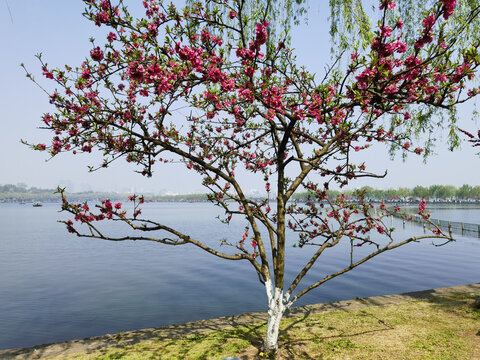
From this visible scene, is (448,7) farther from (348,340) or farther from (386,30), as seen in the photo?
(348,340)

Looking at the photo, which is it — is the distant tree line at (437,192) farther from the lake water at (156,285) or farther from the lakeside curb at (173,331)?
the lakeside curb at (173,331)

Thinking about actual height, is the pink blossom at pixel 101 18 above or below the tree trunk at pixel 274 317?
above

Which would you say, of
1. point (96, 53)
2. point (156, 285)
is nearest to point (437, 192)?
point (156, 285)

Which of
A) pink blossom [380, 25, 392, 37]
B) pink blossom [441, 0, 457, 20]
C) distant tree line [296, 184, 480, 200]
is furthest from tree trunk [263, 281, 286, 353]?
distant tree line [296, 184, 480, 200]

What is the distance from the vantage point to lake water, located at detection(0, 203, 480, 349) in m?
12.4

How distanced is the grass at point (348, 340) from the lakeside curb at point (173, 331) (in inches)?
11.3

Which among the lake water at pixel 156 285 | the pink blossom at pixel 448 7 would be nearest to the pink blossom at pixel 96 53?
the pink blossom at pixel 448 7

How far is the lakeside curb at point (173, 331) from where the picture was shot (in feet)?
20.3

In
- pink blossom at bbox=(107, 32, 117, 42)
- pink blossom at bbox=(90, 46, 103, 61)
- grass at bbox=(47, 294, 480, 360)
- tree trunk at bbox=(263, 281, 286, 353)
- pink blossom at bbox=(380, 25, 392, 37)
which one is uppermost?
pink blossom at bbox=(107, 32, 117, 42)

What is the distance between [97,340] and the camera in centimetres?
670

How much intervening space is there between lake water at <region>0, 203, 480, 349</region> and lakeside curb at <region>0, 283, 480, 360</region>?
4800 mm

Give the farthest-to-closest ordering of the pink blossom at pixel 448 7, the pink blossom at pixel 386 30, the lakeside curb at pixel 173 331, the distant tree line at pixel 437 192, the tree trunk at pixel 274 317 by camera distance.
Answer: the distant tree line at pixel 437 192 < the lakeside curb at pixel 173 331 < the tree trunk at pixel 274 317 < the pink blossom at pixel 386 30 < the pink blossom at pixel 448 7

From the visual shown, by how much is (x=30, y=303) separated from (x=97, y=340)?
11.0 meters

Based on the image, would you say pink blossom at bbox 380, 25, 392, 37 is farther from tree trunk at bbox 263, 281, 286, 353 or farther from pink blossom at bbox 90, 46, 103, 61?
tree trunk at bbox 263, 281, 286, 353
